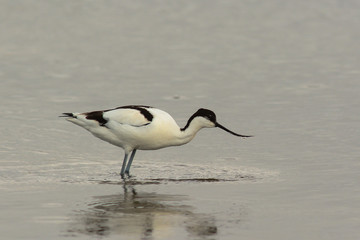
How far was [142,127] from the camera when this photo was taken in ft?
46.6

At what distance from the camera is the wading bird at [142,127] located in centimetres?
1419

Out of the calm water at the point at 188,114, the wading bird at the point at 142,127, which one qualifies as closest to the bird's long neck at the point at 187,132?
the wading bird at the point at 142,127

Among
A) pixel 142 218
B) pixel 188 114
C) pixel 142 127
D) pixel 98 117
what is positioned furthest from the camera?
pixel 188 114

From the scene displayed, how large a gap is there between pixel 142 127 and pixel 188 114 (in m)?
3.69

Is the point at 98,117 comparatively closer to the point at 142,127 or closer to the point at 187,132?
the point at 142,127

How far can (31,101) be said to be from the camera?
18.9m

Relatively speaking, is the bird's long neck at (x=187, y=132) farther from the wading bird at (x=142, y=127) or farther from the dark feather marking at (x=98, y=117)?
the dark feather marking at (x=98, y=117)

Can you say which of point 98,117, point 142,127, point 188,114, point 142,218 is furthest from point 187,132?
point 188,114

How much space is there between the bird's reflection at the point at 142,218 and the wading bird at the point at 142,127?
1926mm

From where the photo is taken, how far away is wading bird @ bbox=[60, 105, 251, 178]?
14.2 m

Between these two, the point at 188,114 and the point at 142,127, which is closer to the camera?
the point at 142,127

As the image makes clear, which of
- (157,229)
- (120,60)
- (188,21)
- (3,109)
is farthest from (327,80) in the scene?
(157,229)

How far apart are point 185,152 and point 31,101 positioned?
4628 millimetres

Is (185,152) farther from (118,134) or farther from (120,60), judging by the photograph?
(120,60)
